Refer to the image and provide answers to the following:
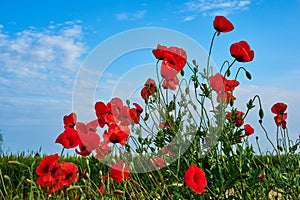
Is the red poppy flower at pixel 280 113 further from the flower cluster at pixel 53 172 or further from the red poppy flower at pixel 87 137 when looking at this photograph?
the flower cluster at pixel 53 172

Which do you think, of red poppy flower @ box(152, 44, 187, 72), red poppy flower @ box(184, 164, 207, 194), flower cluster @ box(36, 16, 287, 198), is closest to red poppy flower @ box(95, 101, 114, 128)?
flower cluster @ box(36, 16, 287, 198)

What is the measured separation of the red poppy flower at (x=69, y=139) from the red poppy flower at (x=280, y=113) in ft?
5.83

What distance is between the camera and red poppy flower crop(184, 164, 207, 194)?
6.80ft

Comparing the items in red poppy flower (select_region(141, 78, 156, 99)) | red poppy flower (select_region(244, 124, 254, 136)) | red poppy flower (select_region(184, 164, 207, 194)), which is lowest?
red poppy flower (select_region(184, 164, 207, 194))

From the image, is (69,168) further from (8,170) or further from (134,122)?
(8,170)

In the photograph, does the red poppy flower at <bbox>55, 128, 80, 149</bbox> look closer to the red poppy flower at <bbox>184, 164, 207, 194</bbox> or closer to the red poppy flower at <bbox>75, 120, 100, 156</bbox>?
the red poppy flower at <bbox>75, 120, 100, 156</bbox>

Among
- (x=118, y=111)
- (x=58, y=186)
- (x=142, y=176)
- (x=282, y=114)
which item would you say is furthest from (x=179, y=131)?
(x=142, y=176)

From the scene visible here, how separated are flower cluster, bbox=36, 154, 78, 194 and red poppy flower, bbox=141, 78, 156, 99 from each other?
0.72 m

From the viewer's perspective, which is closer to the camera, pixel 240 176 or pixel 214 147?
pixel 240 176

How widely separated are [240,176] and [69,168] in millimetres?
1069

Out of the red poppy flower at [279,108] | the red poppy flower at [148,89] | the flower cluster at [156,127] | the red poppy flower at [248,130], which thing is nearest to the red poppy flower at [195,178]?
the flower cluster at [156,127]

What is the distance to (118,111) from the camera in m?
2.86

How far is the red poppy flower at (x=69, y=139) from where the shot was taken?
8.36ft

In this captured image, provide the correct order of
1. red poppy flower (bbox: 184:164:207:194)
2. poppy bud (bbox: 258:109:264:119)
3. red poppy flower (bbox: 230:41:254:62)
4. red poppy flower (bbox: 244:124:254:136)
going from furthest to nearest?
red poppy flower (bbox: 244:124:254:136), poppy bud (bbox: 258:109:264:119), red poppy flower (bbox: 230:41:254:62), red poppy flower (bbox: 184:164:207:194)
